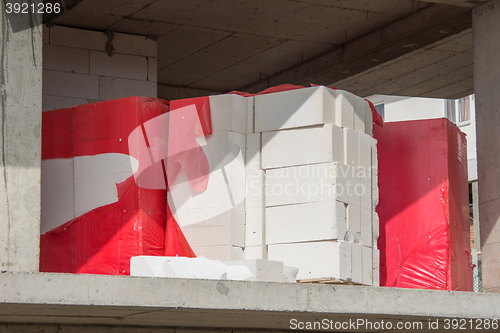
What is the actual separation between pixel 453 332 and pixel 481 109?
6.92 ft

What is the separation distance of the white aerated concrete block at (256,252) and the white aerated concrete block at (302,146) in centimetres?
70

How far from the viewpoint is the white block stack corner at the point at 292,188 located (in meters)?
5.90

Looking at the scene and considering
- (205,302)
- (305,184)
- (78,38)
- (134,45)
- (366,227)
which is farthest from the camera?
(134,45)

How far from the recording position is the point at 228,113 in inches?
245

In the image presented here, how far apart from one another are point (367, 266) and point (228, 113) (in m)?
1.79

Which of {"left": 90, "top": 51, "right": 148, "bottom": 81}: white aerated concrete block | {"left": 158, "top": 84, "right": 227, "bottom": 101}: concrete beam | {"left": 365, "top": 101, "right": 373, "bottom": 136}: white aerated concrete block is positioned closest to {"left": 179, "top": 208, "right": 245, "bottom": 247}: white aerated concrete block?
{"left": 365, "top": 101, "right": 373, "bottom": 136}: white aerated concrete block

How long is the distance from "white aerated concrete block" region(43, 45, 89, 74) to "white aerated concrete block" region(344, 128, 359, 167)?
140 inches

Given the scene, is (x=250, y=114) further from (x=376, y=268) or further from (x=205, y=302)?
(x=205, y=302)

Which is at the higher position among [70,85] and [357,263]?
[70,85]

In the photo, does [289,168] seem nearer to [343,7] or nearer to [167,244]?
[167,244]

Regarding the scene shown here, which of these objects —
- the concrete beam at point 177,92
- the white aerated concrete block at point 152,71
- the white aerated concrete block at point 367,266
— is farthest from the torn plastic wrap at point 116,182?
the concrete beam at point 177,92

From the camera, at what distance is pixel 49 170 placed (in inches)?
257

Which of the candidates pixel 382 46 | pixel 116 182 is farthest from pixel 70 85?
pixel 382 46

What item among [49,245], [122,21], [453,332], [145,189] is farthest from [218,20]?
[453,332]
